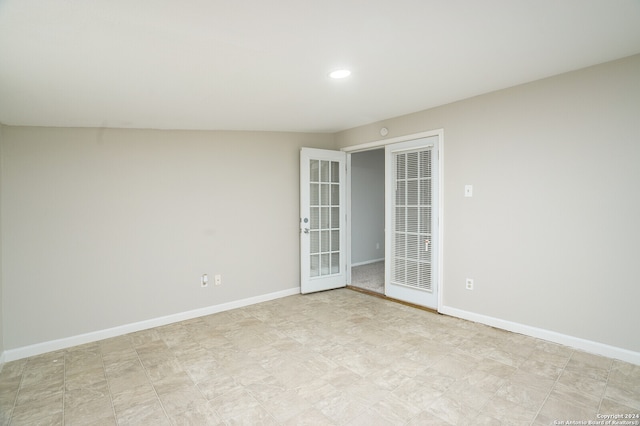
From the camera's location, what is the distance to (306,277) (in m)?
4.58

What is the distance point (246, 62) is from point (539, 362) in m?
3.22

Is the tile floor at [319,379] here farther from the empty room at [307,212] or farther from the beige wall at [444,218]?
the beige wall at [444,218]

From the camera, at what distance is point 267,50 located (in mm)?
2018

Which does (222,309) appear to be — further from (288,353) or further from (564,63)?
(564,63)

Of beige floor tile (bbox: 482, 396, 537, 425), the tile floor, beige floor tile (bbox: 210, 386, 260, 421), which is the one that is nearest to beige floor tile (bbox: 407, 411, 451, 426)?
the tile floor

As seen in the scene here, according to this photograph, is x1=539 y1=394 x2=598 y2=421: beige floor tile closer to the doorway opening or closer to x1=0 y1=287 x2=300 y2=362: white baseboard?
x1=0 y1=287 x2=300 y2=362: white baseboard

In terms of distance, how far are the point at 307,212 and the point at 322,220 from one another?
34 cm

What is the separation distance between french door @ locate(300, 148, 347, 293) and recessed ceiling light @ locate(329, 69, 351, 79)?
200 centimetres

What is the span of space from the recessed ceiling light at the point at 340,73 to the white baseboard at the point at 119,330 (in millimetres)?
2983

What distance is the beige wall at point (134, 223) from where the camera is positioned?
2.88 metres

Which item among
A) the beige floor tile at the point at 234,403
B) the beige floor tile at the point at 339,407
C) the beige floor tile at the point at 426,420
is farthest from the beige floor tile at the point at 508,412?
the beige floor tile at the point at 234,403

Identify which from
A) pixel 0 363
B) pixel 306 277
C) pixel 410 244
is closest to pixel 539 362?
pixel 410 244

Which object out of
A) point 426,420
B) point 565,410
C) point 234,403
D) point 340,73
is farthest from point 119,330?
point 565,410

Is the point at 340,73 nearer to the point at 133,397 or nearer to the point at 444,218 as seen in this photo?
the point at 444,218
